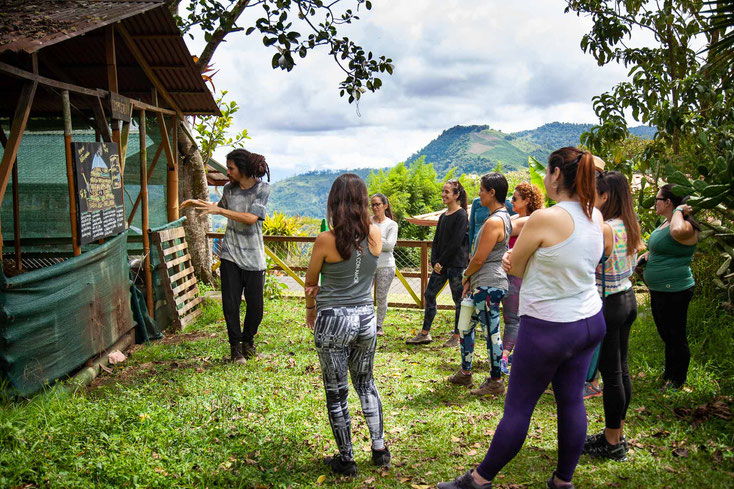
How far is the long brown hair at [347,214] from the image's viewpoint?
3.29 m

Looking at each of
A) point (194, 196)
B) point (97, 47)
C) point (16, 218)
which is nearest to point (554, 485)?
point (97, 47)

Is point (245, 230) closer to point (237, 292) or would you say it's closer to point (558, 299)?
point (237, 292)

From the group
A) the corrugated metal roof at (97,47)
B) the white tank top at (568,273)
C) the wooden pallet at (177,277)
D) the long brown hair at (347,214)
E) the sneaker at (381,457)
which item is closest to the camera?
the white tank top at (568,273)

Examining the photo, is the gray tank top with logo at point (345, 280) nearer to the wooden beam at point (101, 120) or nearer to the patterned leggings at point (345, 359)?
the patterned leggings at point (345, 359)

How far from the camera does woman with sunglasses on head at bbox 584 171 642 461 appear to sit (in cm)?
363

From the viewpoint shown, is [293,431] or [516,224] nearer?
[293,431]

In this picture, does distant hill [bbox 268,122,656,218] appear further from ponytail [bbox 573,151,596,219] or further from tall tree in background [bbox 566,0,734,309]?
ponytail [bbox 573,151,596,219]

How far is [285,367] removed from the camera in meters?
5.98

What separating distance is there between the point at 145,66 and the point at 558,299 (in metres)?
6.90

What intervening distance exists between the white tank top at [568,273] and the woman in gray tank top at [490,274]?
5.67ft

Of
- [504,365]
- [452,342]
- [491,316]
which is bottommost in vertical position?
[452,342]

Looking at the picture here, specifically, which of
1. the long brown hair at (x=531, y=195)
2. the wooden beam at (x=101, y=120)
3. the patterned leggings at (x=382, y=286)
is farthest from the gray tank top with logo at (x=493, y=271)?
the wooden beam at (x=101, y=120)

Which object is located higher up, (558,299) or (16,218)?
(16,218)

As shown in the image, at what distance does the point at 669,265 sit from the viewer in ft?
15.1
